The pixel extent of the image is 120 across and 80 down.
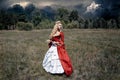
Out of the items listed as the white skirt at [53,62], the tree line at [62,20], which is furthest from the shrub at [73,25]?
the white skirt at [53,62]

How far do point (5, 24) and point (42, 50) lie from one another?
1225 inches

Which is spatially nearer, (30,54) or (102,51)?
(30,54)

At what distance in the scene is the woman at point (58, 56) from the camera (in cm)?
1377

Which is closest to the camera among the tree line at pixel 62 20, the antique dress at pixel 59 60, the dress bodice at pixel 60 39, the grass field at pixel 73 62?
the antique dress at pixel 59 60

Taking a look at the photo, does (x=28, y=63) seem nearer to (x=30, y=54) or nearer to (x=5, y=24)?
(x=30, y=54)

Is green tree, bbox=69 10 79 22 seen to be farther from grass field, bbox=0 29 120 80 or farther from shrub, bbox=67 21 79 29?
grass field, bbox=0 29 120 80

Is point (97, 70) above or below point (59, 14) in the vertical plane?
below

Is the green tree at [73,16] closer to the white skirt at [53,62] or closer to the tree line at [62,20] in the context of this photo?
the tree line at [62,20]

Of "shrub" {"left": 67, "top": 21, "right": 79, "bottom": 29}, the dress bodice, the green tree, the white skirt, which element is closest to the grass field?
the white skirt

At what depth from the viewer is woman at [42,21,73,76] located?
1377cm

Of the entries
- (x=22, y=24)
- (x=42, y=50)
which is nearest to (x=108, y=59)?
(x=42, y=50)

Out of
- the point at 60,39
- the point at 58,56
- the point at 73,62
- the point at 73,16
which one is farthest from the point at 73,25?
the point at 58,56

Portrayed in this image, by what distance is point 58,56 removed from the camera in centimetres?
1386

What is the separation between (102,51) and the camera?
19844 millimetres
